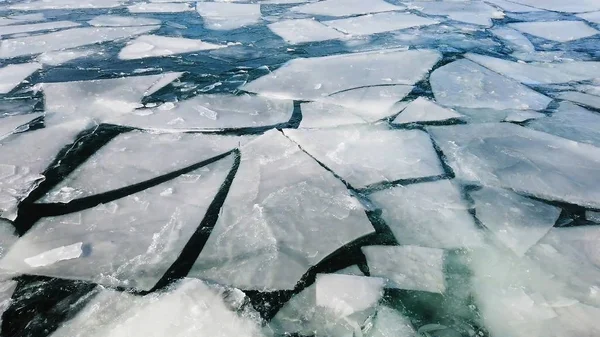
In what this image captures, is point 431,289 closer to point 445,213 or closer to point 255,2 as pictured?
point 445,213

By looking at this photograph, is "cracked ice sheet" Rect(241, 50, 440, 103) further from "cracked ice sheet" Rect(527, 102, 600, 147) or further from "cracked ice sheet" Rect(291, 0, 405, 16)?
"cracked ice sheet" Rect(291, 0, 405, 16)

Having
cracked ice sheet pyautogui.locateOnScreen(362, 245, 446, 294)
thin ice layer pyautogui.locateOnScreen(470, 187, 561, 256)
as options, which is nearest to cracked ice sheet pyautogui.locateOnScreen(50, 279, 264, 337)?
cracked ice sheet pyautogui.locateOnScreen(362, 245, 446, 294)

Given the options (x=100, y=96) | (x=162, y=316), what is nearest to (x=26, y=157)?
(x=100, y=96)

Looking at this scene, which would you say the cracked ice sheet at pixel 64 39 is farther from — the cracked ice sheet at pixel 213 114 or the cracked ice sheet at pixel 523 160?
the cracked ice sheet at pixel 523 160

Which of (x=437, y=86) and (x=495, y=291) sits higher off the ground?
(x=437, y=86)

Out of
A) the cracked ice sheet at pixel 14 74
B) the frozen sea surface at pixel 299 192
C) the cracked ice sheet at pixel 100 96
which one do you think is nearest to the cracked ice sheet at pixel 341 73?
the frozen sea surface at pixel 299 192

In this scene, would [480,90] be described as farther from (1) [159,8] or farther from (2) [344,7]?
(1) [159,8]

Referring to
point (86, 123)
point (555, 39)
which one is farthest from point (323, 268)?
point (555, 39)
